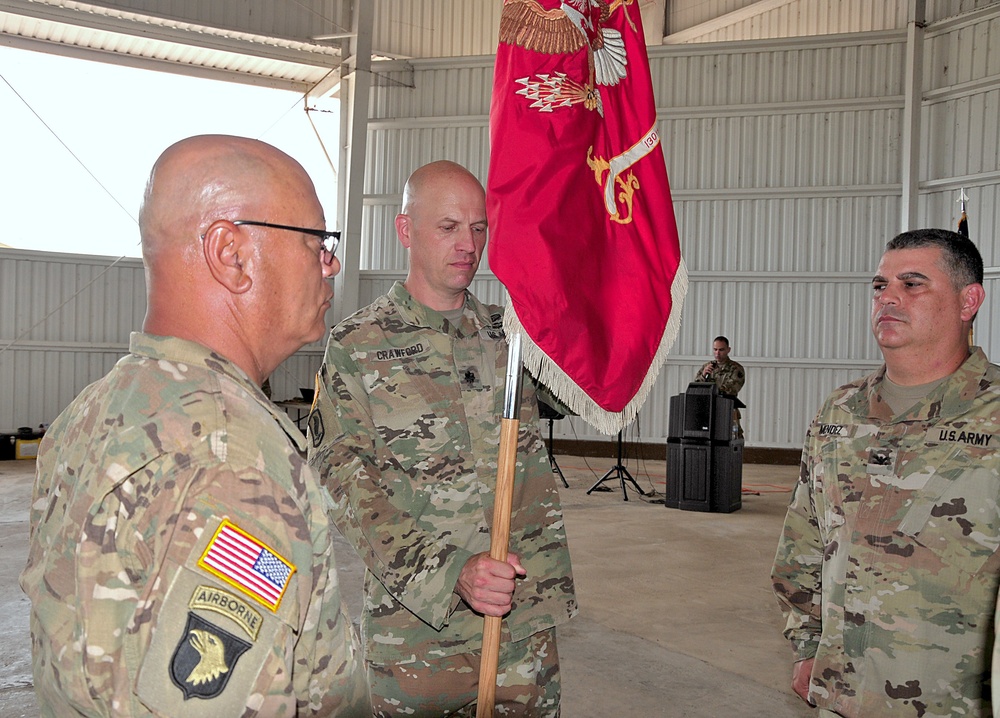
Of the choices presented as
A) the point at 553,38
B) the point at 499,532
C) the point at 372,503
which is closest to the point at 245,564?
the point at 499,532

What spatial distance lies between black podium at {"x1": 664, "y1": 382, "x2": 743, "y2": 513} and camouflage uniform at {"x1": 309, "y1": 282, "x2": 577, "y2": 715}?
274 inches

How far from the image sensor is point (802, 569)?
7.63 ft

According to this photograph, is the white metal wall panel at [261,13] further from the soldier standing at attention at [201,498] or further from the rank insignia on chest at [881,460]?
the soldier standing at attention at [201,498]

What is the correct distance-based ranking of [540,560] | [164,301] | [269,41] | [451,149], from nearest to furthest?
[164,301] < [540,560] < [269,41] < [451,149]

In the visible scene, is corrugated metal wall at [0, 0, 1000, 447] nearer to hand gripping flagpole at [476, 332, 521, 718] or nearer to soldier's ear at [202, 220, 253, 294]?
hand gripping flagpole at [476, 332, 521, 718]

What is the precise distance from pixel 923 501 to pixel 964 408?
239 millimetres

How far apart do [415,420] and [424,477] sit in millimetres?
144

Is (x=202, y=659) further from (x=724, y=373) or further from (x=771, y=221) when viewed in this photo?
(x=771, y=221)

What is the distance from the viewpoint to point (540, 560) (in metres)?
2.27

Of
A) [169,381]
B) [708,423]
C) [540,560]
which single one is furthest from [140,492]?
[708,423]

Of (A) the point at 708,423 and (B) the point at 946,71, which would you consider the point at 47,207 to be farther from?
(B) the point at 946,71

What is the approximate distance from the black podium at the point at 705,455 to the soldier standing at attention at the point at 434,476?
697 centimetres

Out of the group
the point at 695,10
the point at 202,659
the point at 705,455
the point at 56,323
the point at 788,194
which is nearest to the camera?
the point at 202,659

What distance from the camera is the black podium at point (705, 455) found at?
8984 millimetres
